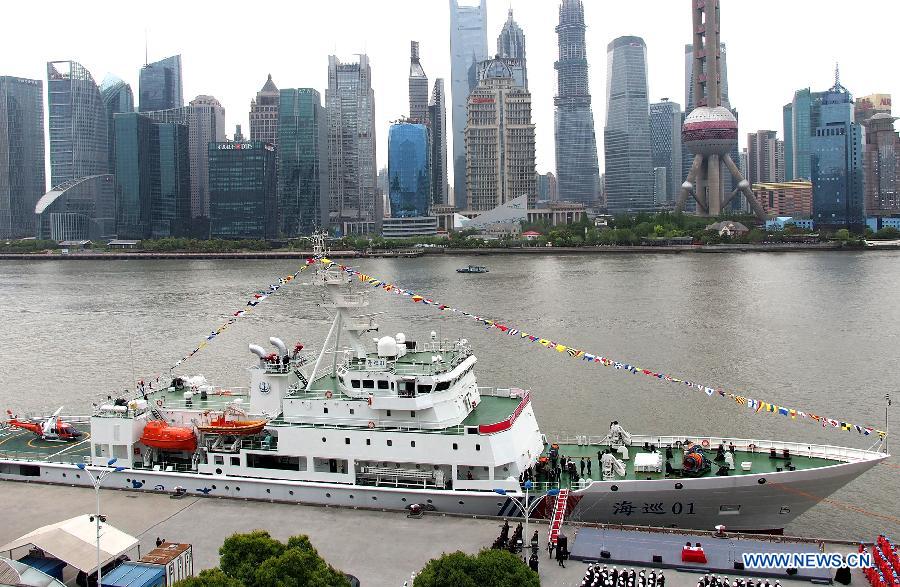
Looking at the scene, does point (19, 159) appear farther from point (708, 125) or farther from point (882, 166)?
point (882, 166)

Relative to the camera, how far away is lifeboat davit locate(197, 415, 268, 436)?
19.8m

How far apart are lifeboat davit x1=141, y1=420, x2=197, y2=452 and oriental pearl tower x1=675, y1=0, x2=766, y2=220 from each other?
471ft

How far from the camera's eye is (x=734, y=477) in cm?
1781

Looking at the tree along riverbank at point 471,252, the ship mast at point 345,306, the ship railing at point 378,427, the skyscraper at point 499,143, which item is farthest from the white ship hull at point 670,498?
the skyscraper at point 499,143

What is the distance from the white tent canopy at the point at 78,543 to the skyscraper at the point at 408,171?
147610 mm

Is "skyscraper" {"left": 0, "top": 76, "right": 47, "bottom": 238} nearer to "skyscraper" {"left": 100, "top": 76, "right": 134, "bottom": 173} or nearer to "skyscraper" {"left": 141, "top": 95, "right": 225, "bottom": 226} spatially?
"skyscraper" {"left": 100, "top": 76, "right": 134, "bottom": 173}

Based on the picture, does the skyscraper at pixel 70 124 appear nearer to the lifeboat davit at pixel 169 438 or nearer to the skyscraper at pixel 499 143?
the skyscraper at pixel 499 143

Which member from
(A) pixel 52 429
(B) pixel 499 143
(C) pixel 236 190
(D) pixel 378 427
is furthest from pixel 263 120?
(D) pixel 378 427

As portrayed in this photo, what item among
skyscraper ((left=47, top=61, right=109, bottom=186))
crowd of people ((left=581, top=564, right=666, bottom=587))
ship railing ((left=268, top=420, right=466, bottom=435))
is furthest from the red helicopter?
skyscraper ((left=47, top=61, right=109, bottom=186))

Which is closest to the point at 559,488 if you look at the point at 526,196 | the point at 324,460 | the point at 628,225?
the point at 324,460

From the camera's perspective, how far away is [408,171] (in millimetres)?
162375

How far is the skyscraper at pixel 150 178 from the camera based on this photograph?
535ft

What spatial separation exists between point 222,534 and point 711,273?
7048 cm

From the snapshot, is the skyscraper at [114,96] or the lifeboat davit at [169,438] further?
the skyscraper at [114,96]
